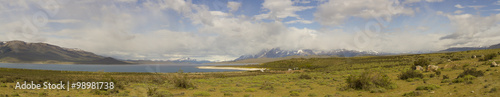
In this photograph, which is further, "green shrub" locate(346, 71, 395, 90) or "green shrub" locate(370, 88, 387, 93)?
"green shrub" locate(346, 71, 395, 90)

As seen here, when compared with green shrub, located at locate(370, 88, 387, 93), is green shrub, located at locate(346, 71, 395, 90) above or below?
above

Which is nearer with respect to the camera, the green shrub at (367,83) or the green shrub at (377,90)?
the green shrub at (377,90)

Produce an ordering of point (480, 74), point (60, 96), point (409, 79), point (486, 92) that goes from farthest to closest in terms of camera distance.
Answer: point (409, 79) → point (480, 74) → point (60, 96) → point (486, 92)

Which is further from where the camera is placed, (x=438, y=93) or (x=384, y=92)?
(x=384, y=92)

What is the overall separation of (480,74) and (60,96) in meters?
35.7

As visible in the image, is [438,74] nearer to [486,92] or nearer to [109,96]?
[486,92]

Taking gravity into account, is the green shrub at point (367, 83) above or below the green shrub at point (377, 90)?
above

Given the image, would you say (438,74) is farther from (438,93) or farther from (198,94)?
(198,94)

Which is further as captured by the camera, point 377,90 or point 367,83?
point 367,83

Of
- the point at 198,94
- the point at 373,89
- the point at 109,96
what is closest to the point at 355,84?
the point at 373,89

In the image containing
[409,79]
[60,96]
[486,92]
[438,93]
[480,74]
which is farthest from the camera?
[409,79]

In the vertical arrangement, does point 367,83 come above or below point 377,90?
above

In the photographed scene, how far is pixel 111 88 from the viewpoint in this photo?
2334cm

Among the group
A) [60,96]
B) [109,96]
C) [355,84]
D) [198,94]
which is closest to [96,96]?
[109,96]
